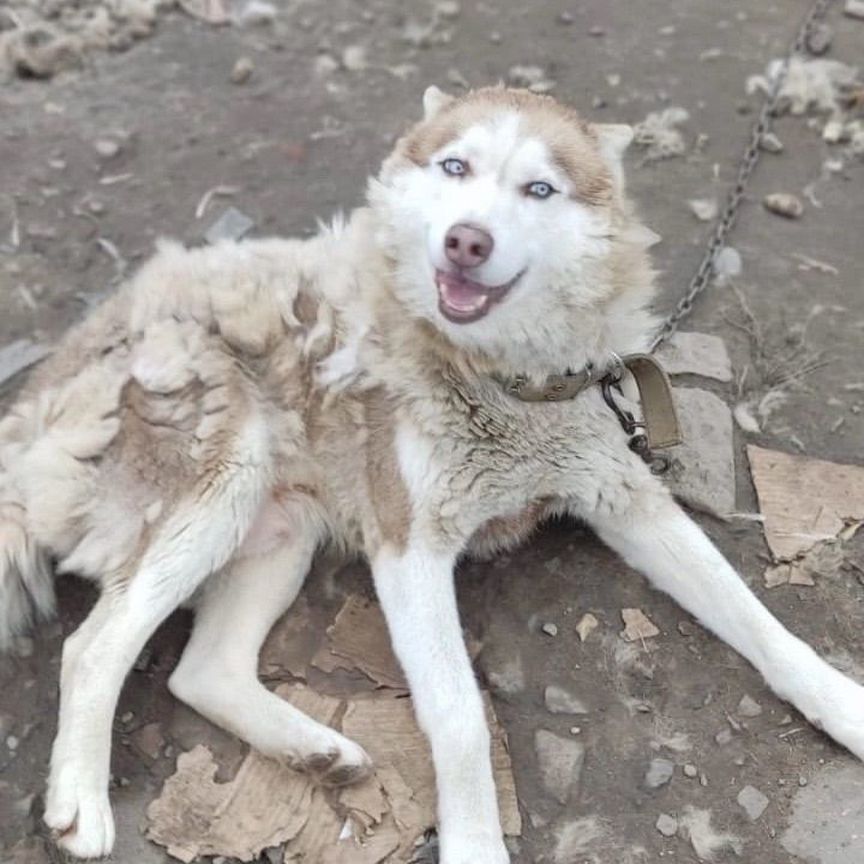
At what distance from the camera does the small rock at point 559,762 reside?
2.93 metres

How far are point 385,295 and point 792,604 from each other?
1.53 meters

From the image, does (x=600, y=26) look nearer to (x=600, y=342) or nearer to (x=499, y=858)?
(x=600, y=342)

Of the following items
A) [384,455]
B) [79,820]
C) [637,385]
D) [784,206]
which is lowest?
[79,820]

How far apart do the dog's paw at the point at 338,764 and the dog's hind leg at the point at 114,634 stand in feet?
1.77

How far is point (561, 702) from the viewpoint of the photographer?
10.2 feet

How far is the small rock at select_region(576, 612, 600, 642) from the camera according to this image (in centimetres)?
325

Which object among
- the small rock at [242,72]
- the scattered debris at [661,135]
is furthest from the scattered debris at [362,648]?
→ the small rock at [242,72]

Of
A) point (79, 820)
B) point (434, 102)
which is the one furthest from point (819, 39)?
point (79, 820)

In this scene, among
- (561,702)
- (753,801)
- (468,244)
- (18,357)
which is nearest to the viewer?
(468,244)

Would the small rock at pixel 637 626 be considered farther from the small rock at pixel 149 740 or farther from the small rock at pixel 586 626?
the small rock at pixel 149 740

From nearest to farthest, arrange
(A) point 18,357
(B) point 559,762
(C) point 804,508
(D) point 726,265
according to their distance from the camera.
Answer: (B) point 559,762
(C) point 804,508
(A) point 18,357
(D) point 726,265

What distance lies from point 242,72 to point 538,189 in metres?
3.51

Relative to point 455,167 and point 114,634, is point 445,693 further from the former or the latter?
point 455,167

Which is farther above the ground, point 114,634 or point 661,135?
point 661,135
